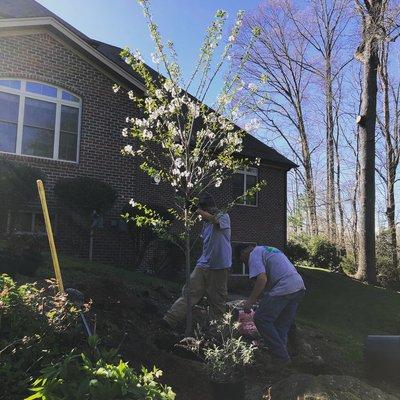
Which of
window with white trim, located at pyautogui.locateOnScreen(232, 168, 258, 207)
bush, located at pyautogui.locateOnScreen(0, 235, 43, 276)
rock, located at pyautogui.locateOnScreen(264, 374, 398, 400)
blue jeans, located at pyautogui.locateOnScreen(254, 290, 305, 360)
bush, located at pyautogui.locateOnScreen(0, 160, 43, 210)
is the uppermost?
window with white trim, located at pyautogui.locateOnScreen(232, 168, 258, 207)

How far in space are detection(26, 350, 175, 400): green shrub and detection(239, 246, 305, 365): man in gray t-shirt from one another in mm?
3239

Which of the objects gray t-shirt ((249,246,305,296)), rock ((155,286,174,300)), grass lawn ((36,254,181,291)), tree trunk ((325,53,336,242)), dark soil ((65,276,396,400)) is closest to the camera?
dark soil ((65,276,396,400))

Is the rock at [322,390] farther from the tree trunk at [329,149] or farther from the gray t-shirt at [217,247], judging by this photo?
the tree trunk at [329,149]

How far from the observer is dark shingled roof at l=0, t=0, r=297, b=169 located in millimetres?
13164

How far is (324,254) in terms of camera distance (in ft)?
77.9

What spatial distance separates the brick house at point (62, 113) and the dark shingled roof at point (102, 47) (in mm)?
61

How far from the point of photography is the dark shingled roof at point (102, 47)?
43.2 ft

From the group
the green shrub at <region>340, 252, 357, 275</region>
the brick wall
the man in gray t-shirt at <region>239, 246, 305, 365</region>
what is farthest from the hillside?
the green shrub at <region>340, 252, 357, 275</region>

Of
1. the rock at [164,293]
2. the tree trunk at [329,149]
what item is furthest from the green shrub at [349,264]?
the rock at [164,293]

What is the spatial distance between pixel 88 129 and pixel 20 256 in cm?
657

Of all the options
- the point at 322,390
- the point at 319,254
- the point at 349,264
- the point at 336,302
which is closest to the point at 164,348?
the point at 322,390

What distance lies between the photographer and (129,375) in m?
2.56

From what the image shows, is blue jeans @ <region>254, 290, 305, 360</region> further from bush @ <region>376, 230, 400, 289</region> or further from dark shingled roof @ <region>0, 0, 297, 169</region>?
bush @ <region>376, 230, 400, 289</region>

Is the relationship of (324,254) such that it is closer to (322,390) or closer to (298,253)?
(298,253)
